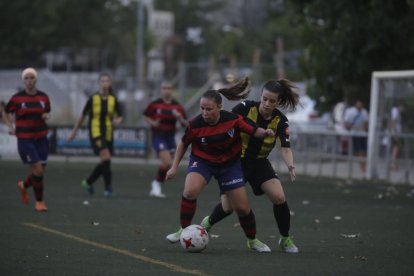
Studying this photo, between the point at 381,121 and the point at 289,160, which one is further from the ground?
the point at 289,160

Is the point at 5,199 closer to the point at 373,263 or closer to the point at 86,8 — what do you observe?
the point at 373,263

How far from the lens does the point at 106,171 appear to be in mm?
17906

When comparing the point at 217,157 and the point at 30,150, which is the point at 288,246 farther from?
the point at 30,150

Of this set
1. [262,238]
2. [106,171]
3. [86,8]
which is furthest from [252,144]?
[86,8]

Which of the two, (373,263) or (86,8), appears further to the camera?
(86,8)

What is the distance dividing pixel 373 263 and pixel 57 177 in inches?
560

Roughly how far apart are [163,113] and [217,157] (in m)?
7.86

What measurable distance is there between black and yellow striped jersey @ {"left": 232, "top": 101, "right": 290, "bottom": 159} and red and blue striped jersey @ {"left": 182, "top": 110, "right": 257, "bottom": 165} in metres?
0.24

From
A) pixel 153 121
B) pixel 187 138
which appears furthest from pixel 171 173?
pixel 153 121

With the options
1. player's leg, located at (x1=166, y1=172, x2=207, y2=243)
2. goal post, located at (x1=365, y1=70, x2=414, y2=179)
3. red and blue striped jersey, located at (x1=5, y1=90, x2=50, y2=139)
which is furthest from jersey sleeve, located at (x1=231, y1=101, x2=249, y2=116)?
goal post, located at (x1=365, y1=70, x2=414, y2=179)

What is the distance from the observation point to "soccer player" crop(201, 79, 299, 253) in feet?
35.5

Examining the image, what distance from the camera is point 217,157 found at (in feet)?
35.4

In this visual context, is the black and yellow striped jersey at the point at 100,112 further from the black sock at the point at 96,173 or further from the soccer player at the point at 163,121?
the soccer player at the point at 163,121

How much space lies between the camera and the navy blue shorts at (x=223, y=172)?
35.2 feet
